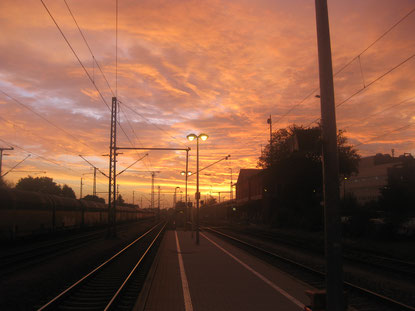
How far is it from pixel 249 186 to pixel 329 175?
83.7 meters

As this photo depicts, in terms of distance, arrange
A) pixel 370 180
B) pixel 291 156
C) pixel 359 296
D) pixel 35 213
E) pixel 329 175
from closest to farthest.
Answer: pixel 329 175 < pixel 359 296 < pixel 35 213 < pixel 291 156 < pixel 370 180

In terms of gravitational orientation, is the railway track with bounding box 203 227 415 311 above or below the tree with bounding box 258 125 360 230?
below

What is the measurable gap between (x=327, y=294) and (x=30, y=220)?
24.5 meters

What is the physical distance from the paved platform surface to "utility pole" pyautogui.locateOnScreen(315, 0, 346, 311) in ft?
12.1

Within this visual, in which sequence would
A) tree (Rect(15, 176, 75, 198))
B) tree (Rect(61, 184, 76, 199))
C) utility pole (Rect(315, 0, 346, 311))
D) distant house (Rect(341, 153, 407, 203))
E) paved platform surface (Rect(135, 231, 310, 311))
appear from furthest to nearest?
tree (Rect(61, 184, 76, 199)) < tree (Rect(15, 176, 75, 198)) < distant house (Rect(341, 153, 407, 203)) < paved platform surface (Rect(135, 231, 310, 311)) < utility pole (Rect(315, 0, 346, 311))

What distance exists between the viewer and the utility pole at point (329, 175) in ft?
17.1

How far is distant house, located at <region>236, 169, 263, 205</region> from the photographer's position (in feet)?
259

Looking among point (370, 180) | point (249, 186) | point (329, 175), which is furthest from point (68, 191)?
point (329, 175)

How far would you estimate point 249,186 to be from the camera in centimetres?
8844

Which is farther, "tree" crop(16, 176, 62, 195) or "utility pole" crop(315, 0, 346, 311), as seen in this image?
"tree" crop(16, 176, 62, 195)

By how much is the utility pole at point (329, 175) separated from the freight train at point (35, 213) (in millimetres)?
21000

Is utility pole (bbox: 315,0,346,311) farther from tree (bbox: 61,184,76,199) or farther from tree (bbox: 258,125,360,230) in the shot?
tree (bbox: 61,184,76,199)

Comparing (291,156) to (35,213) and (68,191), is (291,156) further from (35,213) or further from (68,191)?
(68,191)

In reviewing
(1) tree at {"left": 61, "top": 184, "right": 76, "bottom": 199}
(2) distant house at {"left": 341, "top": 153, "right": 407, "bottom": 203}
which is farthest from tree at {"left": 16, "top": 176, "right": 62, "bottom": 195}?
(2) distant house at {"left": 341, "top": 153, "right": 407, "bottom": 203}
